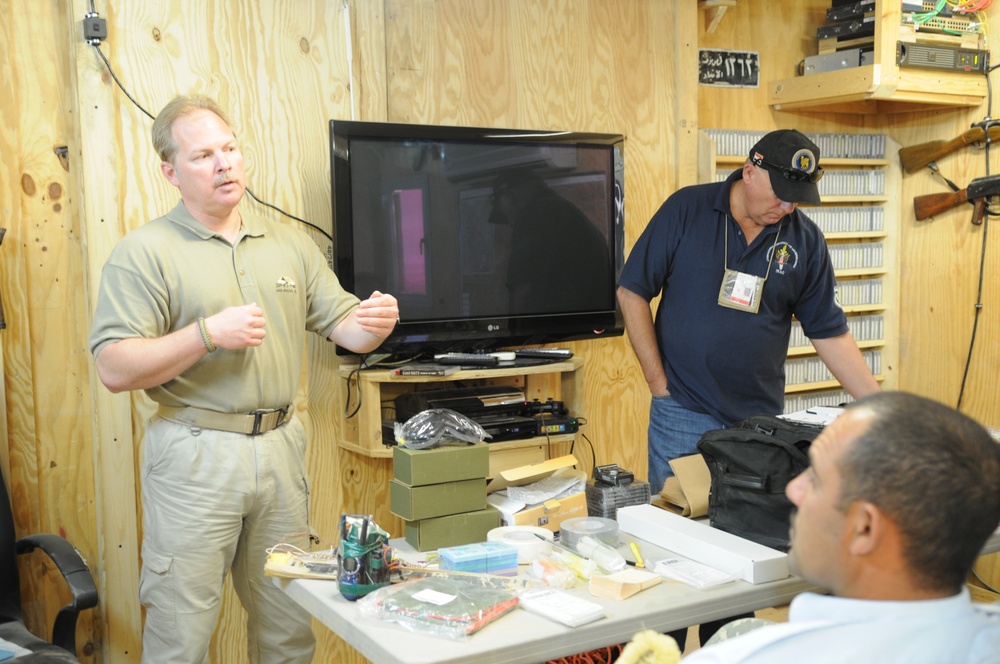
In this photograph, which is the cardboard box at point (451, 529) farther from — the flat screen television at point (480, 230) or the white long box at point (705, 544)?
the flat screen television at point (480, 230)

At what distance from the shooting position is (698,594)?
1848 mm

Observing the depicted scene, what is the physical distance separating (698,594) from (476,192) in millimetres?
1755

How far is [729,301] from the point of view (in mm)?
2906

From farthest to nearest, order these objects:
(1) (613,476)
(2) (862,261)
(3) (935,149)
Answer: (2) (862,261) → (3) (935,149) → (1) (613,476)

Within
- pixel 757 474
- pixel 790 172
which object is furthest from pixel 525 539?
pixel 790 172

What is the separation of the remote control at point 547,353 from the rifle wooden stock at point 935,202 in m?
2.03

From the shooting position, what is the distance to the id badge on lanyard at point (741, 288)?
288 cm

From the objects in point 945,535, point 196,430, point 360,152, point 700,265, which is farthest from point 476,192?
point 945,535

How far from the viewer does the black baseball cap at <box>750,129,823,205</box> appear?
Result: 277cm

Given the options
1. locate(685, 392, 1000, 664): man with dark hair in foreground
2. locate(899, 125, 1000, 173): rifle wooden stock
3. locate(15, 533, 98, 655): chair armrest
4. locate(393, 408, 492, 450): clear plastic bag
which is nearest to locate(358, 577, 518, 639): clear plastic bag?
locate(393, 408, 492, 450): clear plastic bag

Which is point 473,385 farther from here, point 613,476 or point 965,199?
point 965,199

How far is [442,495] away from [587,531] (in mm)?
337

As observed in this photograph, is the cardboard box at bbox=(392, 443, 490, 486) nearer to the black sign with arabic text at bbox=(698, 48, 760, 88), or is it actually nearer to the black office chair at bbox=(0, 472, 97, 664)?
the black office chair at bbox=(0, 472, 97, 664)

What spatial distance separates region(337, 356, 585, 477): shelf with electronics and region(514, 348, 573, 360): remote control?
0.02 metres
